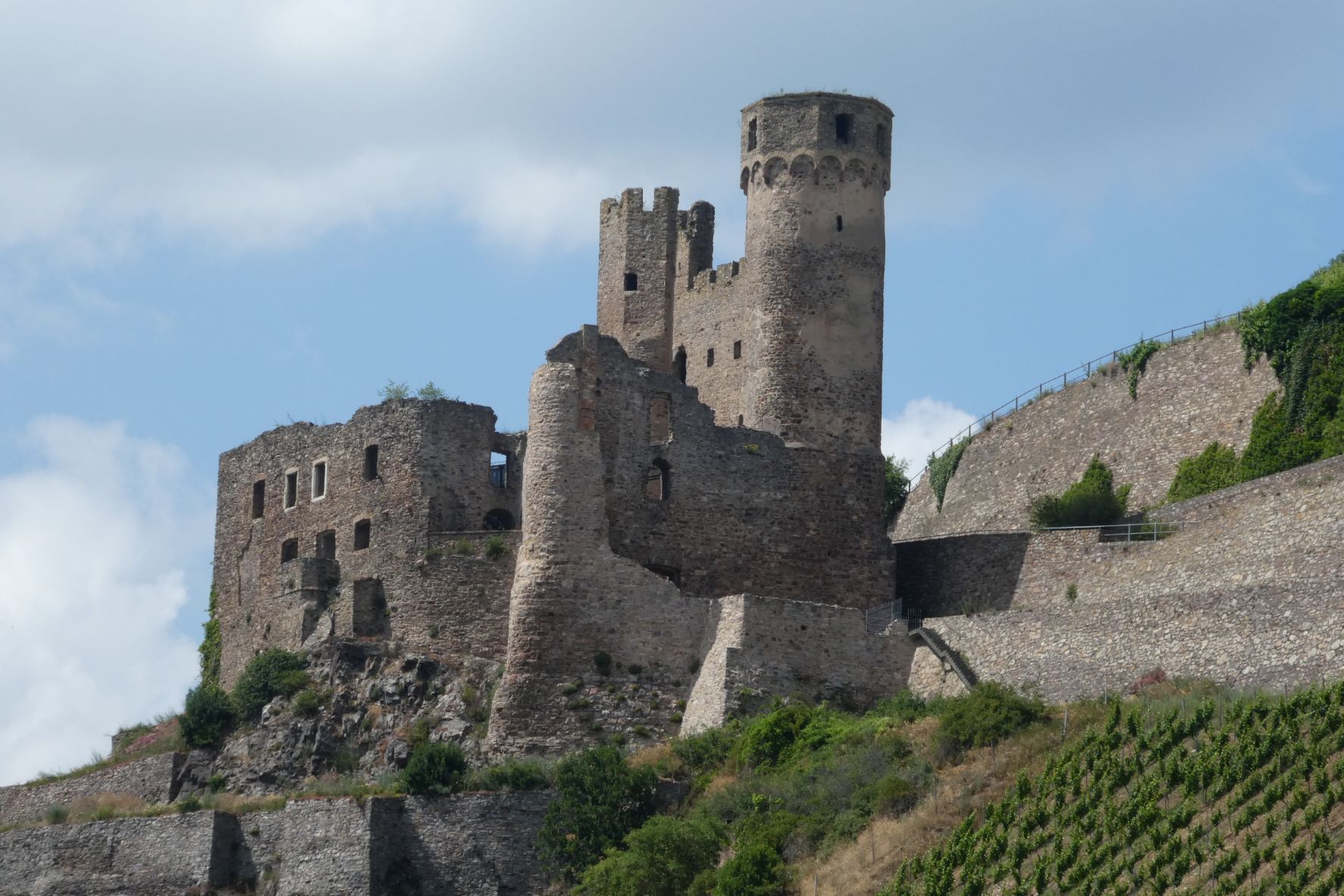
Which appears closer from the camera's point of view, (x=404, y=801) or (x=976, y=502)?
(x=404, y=801)

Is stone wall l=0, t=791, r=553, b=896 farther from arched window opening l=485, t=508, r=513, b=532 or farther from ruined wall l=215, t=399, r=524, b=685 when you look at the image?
arched window opening l=485, t=508, r=513, b=532

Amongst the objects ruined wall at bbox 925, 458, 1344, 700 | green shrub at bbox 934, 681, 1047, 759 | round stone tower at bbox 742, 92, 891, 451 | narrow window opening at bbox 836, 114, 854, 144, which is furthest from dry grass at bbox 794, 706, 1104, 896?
narrow window opening at bbox 836, 114, 854, 144

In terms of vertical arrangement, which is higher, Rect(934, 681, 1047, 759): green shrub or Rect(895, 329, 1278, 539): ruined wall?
Rect(895, 329, 1278, 539): ruined wall

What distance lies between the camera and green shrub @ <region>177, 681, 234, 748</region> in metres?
59.5

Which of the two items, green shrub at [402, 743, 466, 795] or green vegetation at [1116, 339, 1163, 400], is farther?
green vegetation at [1116, 339, 1163, 400]

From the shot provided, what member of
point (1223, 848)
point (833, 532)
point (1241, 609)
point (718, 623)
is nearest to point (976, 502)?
point (833, 532)

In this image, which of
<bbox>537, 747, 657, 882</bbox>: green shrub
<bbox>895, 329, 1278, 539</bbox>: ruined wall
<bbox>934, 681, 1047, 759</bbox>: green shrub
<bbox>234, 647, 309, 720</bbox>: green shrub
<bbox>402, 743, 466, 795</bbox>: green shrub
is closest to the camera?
<bbox>934, 681, 1047, 759</bbox>: green shrub

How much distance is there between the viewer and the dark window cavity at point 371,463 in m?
61.7

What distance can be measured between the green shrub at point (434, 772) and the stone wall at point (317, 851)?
24 cm

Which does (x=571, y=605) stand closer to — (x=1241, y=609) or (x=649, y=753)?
(x=649, y=753)

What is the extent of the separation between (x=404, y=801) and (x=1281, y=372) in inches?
803

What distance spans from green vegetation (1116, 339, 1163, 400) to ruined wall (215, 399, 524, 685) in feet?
46.4

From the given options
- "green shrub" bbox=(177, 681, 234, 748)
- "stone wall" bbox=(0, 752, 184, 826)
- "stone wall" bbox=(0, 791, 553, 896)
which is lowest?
"stone wall" bbox=(0, 791, 553, 896)

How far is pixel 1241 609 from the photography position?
50438 mm
